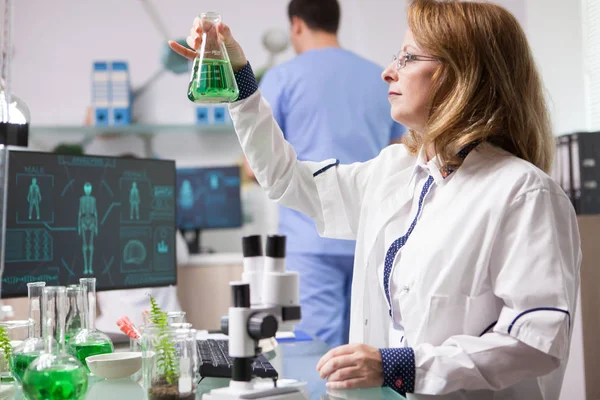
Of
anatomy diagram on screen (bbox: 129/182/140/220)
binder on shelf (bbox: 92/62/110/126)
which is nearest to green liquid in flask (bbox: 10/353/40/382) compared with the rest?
anatomy diagram on screen (bbox: 129/182/140/220)

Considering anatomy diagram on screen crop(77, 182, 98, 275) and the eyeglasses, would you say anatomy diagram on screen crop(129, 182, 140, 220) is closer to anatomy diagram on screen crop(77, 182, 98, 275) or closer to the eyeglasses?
anatomy diagram on screen crop(77, 182, 98, 275)

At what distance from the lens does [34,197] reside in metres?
1.75

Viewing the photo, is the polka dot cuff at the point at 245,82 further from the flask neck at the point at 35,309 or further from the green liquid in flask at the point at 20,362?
the green liquid in flask at the point at 20,362

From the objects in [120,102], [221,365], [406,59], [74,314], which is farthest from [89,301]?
[120,102]

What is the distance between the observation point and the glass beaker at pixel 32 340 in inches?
46.4

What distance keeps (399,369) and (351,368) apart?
9 cm

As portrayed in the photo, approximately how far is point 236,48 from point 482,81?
21.7 inches

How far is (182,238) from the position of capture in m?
4.06

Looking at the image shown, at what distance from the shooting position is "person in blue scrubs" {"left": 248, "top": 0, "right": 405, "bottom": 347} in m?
2.55

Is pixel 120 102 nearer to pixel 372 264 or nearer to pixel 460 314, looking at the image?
pixel 372 264

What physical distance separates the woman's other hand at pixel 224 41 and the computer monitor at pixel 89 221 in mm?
510

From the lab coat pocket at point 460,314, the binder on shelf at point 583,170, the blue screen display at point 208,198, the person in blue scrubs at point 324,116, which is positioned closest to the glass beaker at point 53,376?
the lab coat pocket at point 460,314

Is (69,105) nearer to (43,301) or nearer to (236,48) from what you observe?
(236,48)

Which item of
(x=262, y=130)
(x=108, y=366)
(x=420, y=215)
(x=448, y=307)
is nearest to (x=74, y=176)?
(x=262, y=130)
